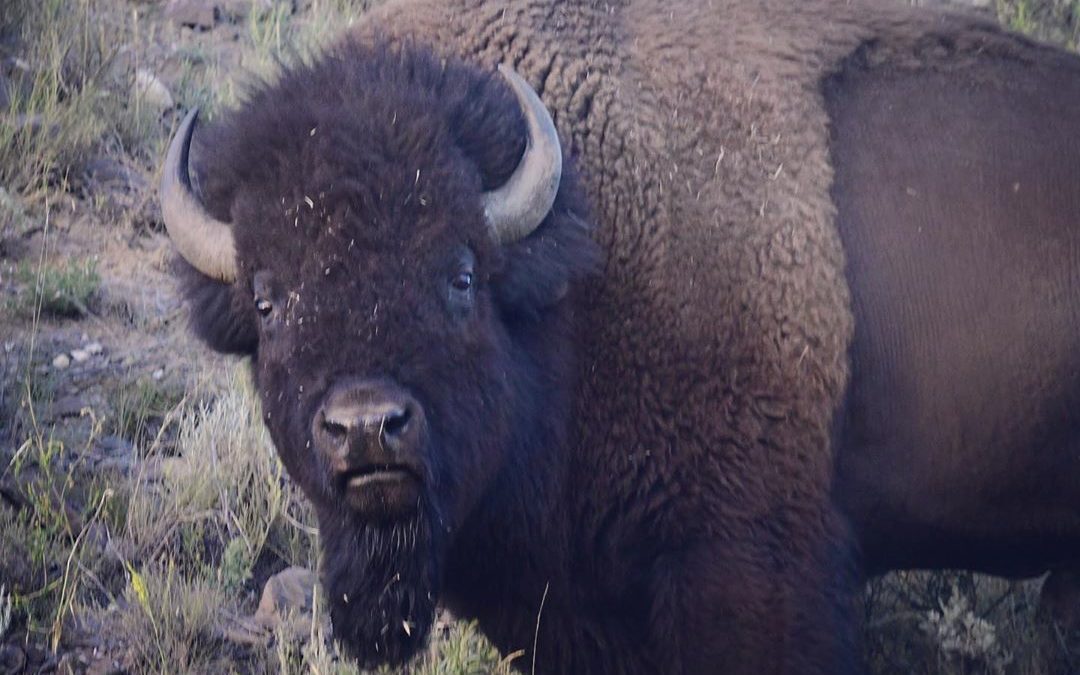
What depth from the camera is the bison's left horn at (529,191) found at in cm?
397

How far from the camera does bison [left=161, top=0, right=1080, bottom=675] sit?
382cm

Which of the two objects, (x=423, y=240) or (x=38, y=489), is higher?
(x=423, y=240)

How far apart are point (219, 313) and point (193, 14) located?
549 centimetres

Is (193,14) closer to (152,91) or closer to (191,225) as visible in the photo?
(152,91)

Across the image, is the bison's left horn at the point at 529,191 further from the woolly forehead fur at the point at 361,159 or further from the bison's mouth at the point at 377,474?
the bison's mouth at the point at 377,474

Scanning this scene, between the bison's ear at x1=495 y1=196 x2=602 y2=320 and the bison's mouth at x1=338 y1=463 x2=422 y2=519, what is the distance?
0.72 m

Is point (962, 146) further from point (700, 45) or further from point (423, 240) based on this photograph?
point (423, 240)

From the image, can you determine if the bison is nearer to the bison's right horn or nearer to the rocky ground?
the bison's right horn

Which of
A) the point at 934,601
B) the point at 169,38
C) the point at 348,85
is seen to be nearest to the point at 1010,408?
the point at 934,601

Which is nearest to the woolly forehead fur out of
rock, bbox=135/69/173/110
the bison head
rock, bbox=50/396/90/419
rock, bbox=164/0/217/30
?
the bison head

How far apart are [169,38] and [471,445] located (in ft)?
19.4

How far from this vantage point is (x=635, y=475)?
4.23m

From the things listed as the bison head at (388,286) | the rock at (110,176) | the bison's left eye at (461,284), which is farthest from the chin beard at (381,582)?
the rock at (110,176)

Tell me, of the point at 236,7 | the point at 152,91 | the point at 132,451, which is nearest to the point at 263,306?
the point at 132,451
